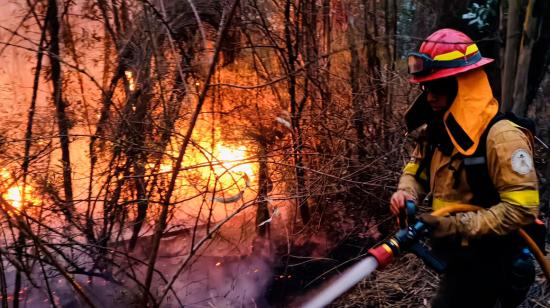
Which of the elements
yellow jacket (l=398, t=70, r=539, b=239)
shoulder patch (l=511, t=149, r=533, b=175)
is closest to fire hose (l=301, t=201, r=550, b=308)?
yellow jacket (l=398, t=70, r=539, b=239)

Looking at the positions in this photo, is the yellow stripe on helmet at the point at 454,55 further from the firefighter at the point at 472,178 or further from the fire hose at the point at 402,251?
the fire hose at the point at 402,251

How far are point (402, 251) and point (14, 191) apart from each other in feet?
11.3

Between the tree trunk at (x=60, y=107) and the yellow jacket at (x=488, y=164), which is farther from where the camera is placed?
the tree trunk at (x=60, y=107)

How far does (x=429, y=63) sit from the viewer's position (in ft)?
7.59

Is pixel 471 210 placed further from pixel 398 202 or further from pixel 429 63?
pixel 429 63

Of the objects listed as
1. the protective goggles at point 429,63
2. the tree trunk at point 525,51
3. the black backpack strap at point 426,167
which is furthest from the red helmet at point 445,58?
the tree trunk at point 525,51

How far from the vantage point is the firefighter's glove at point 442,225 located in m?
2.13

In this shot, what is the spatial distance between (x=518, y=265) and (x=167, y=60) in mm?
3792

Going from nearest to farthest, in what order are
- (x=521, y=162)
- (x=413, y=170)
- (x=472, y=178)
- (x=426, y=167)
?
(x=521, y=162) → (x=472, y=178) → (x=426, y=167) → (x=413, y=170)

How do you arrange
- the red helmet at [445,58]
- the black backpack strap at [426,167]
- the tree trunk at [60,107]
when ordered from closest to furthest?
the red helmet at [445,58]
the black backpack strap at [426,167]
the tree trunk at [60,107]

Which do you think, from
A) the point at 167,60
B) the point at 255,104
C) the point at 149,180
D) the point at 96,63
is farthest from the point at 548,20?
the point at 96,63

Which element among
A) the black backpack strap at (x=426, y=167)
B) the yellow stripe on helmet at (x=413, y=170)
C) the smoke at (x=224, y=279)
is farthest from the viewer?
the smoke at (x=224, y=279)

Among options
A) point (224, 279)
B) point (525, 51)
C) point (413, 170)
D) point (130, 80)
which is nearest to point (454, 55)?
point (413, 170)

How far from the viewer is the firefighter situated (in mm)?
2070
